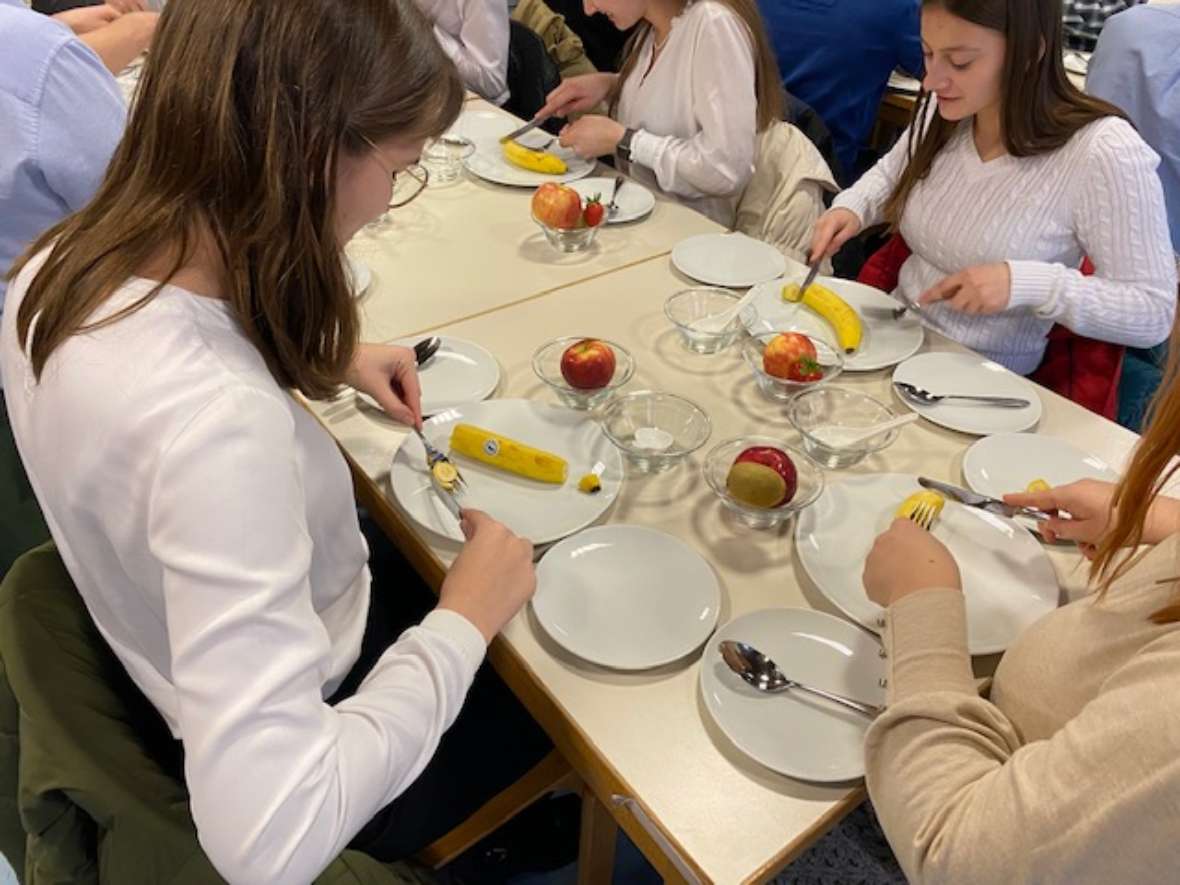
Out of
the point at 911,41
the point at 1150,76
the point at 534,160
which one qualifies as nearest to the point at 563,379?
the point at 534,160

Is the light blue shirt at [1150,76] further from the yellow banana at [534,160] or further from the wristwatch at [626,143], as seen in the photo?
the yellow banana at [534,160]

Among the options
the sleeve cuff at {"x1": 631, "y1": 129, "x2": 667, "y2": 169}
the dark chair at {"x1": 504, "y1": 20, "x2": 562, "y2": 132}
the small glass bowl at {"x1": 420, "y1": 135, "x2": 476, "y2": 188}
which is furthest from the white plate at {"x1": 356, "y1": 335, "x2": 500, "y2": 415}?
the dark chair at {"x1": 504, "y1": 20, "x2": 562, "y2": 132}

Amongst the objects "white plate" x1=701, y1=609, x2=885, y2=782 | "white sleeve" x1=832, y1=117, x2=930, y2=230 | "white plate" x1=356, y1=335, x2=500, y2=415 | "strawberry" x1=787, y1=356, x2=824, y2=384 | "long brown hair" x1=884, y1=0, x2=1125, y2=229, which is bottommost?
"white plate" x1=356, y1=335, x2=500, y2=415

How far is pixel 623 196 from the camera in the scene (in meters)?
1.74

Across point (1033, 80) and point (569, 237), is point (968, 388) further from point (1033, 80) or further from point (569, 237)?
point (569, 237)

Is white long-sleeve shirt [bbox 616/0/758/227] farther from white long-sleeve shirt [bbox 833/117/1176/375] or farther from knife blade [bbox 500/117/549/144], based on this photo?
white long-sleeve shirt [bbox 833/117/1176/375]

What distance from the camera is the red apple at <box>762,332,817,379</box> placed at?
1.22 meters

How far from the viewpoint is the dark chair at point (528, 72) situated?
2.35 metres

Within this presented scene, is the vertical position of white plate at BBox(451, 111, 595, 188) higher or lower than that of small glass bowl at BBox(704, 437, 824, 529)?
lower

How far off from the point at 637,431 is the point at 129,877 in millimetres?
737

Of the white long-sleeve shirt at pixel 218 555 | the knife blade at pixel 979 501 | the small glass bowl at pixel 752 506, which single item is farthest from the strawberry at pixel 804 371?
the white long-sleeve shirt at pixel 218 555

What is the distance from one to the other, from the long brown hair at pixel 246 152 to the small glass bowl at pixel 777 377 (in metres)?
0.65

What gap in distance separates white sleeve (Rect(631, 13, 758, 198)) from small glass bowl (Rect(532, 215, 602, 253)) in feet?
1.12

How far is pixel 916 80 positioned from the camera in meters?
2.79
